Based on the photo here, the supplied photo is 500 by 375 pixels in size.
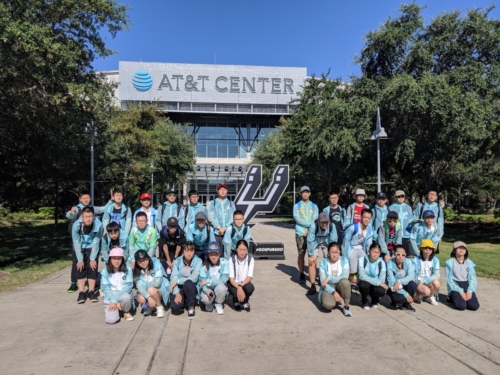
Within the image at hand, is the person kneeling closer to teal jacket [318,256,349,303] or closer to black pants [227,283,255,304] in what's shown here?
black pants [227,283,255,304]

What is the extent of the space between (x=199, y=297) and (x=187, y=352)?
62.5 inches

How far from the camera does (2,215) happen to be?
3161 centimetres

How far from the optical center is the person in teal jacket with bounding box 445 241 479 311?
591 centimetres

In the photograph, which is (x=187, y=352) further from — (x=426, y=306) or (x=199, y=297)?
(x=426, y=306)

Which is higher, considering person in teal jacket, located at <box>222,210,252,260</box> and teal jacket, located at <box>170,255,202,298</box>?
person in teal jacket, located at <box>222,210,252,260</box>

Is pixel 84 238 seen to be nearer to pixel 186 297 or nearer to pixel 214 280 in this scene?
pixel 186 297

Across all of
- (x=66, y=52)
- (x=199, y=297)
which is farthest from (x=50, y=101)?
(x=199, y=297)

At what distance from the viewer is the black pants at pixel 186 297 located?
564 cm

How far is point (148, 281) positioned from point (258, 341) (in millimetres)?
1895

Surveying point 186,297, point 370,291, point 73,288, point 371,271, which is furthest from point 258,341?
point 73,288

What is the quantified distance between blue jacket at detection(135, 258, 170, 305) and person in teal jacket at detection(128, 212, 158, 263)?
1.99 ft

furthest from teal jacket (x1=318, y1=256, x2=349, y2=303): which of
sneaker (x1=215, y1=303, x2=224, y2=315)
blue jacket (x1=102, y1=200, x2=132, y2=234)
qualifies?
blue jacket (x1=102, y1=200, x2=132, y2=234)

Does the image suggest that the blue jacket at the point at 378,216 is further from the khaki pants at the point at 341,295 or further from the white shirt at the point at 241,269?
the white shirt at the point at 241,269

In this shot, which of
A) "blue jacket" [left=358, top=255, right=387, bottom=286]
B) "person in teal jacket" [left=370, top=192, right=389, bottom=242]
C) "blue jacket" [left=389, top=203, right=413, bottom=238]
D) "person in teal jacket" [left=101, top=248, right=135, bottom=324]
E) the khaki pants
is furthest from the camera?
"blue jacket" [left=389, top=203, right=413, bottom=238]
